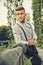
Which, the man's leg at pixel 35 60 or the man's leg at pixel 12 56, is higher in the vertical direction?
the man's leg at pixel 12 56

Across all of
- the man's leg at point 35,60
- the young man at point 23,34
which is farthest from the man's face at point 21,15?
the man's leg at point 35,60

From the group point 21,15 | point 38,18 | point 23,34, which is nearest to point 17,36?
point 23,34

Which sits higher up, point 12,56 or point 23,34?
point 23,34

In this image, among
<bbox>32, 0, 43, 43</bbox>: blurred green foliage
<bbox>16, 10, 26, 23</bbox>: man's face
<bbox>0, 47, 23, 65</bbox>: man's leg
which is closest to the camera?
<bbox>0, 47, 23, 65</bbox>: man's leg

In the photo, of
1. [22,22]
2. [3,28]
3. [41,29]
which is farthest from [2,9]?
[22,22]

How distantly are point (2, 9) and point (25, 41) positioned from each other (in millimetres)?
8967

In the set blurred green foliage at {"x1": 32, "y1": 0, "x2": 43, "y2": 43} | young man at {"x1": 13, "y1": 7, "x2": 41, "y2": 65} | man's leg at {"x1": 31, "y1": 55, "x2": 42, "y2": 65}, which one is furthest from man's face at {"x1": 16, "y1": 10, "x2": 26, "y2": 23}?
blurred green foliage at {"x1": 32, "y1": 0, "x2": 43, "y2": 43}

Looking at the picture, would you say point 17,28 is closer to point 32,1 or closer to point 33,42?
point 33,42

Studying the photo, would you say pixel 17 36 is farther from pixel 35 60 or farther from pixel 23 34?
pixel 35 60

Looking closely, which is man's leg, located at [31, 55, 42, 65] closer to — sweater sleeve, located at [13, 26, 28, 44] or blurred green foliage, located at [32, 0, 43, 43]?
sweater sleeve, located at [13, 26, 28, 44]

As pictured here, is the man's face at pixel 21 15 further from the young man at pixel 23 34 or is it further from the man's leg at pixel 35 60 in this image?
the man's leg at pixel 35 60

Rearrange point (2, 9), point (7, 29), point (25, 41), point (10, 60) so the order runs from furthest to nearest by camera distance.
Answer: point (2, 9)
point (7, 29)
point (25, 41)
point (10, 60)

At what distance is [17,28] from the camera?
3.92 metres

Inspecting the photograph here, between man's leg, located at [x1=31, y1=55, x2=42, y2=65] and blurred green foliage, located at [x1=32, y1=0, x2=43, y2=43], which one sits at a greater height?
man's leg, located at [x1=31, y1=55, x2=42, y2=65]
